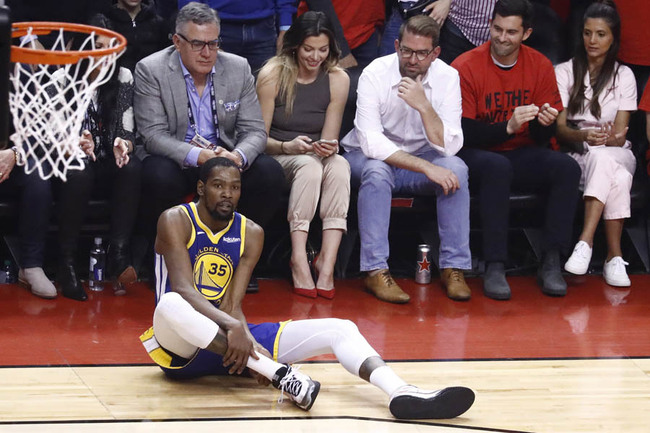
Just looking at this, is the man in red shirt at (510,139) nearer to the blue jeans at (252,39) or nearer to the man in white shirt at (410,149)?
the man in white shirt at (410,149)

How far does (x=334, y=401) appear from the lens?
4328 millimetres

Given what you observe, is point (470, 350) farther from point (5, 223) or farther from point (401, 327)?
point (5, 223)

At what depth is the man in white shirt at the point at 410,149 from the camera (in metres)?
5.84

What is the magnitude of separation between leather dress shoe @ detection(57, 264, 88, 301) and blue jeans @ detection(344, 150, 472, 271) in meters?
1.52

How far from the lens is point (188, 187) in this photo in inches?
223

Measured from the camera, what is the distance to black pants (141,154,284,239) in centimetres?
558

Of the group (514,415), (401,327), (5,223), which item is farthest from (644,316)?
(5,223)

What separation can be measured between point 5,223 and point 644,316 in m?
3.52

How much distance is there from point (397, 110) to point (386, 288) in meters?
1.06

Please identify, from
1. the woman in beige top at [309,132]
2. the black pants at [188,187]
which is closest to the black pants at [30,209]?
the black pants at [188,187]

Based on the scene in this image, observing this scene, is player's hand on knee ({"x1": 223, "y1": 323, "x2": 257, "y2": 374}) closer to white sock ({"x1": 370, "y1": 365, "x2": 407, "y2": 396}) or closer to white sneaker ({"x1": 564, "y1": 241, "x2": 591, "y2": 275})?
white sock ({"x1": 370, "y1": 365, "x2": 407, "y2": 396})

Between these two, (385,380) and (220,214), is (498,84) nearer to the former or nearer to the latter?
(220,214)

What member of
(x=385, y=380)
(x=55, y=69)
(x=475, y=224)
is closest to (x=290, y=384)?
(x=385, y=380)

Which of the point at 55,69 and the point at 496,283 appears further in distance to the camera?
the point at 496,283
